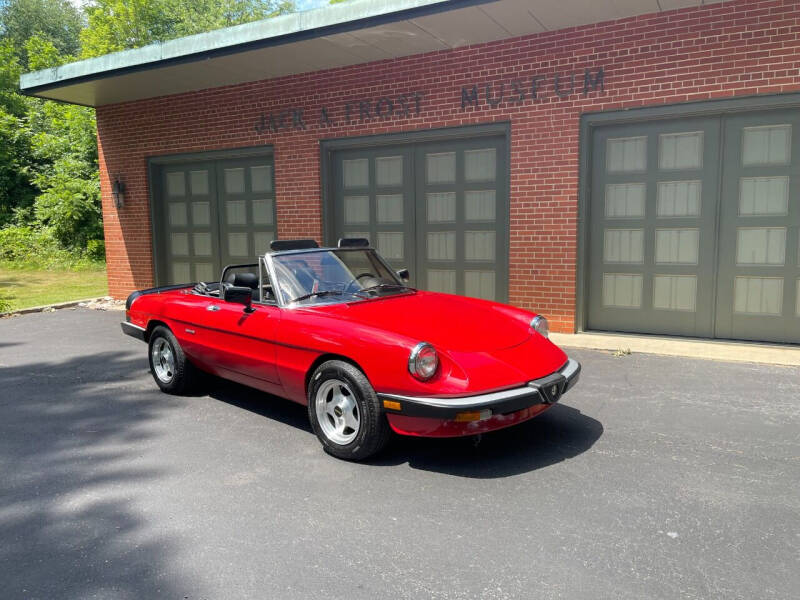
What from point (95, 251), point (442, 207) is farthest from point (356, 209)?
point (95, 251)

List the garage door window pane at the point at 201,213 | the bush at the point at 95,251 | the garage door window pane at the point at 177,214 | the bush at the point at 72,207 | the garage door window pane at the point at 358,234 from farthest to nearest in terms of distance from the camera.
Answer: the bush at the point at 72,207 → the bush at the point at 95,251 → the garage door window pane at the point at 177,214 → the garage door window pane at the point at 201,213 → the garage door window pane at the point at 358,234

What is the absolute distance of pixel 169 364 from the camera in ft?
19.0

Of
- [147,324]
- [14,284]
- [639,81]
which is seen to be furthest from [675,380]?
[14,284]

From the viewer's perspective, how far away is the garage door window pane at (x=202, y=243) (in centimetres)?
1166

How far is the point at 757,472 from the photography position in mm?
3775

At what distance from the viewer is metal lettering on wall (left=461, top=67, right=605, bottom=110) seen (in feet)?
25.4

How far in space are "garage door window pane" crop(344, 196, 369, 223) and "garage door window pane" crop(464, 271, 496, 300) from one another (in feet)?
6.52

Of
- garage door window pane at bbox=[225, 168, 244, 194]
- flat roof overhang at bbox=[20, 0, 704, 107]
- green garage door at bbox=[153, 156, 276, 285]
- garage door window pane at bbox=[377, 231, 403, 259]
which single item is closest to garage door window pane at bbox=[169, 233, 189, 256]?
green garage door at bbox=[153, 156, 276, 285]

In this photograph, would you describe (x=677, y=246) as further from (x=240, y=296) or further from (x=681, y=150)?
(x=240, y=296)

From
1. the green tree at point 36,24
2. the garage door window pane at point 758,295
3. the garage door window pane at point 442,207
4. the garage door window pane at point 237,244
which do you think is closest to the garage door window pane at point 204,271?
the garage door window pane at point 237,244

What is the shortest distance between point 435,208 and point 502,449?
5615 millimetres

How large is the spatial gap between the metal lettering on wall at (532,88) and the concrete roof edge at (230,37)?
5.33 feet

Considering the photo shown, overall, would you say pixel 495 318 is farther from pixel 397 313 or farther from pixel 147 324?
pixel 147 324

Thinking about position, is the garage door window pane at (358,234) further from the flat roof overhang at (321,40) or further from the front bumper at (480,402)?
the front bumper at (480,402)
